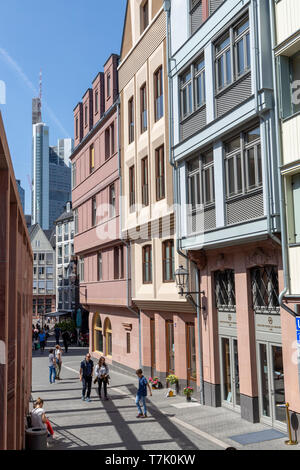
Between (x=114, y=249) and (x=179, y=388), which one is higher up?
(x=114, y=249)

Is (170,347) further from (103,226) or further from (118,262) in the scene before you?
(103,226)

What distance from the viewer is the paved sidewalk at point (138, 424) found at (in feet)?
43.6

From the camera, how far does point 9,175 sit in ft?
21.5

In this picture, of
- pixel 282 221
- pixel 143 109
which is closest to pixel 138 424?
pixel 282 221

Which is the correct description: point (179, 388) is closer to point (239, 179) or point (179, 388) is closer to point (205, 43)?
point (239, 179)

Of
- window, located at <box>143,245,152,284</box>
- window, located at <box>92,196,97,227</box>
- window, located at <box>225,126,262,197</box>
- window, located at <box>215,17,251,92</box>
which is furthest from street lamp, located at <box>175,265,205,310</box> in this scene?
window, located at <box>92,196,97,227</box>

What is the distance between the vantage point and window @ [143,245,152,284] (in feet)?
78.0

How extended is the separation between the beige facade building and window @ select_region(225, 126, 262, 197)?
14.8 ft

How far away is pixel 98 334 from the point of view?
3416cm

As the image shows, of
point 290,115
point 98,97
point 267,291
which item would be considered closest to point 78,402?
point 267,291

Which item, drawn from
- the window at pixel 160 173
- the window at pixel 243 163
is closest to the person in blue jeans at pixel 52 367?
the window at pixel 160 173

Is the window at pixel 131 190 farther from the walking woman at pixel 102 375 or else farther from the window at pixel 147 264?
the walking woman at pixel 102 375

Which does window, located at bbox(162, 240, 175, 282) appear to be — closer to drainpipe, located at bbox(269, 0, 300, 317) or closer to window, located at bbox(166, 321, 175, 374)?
window, located at bbox(166, 321, 175, 374)
